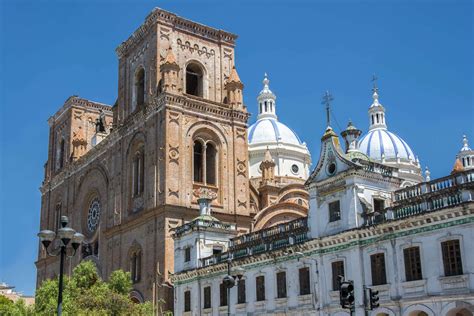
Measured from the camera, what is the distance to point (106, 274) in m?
52.9

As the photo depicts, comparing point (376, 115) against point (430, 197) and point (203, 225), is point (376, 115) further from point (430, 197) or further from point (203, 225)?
point (430, 197)

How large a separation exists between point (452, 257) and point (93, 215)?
40.9m

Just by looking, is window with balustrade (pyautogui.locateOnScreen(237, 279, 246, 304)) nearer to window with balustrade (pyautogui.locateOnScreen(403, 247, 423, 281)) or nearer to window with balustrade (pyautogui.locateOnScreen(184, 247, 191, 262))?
window with balustrade (pyautogui.locateOnScreen(184, 247, 191, 262))

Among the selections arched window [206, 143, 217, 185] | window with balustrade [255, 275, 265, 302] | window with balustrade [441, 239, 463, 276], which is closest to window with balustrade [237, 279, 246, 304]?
window with balustrade [255, 275, 265, 302]

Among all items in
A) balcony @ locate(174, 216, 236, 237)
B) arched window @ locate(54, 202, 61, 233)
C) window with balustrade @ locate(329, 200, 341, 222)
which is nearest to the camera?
window with balustrade @ locate(329, 200, 341, 222)

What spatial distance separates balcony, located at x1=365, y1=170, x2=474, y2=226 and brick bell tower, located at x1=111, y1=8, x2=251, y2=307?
66.4 feet

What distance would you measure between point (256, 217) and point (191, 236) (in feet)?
34.4

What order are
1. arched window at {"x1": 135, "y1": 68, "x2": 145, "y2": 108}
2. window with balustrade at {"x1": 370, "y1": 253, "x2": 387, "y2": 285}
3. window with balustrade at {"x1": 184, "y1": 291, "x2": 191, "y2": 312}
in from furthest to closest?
arched window at {"x1": 135, "y1": 68, "x2": 145, "y2": 108}, window with balustrade at {"x1": 184, "y1": 291, "x2": 191, "y2": 312}, window with balustrade at {"x1": 370, "y1": 253, "x2": 387, "y2": 285}

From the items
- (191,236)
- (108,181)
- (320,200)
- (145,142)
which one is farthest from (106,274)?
(320,200)

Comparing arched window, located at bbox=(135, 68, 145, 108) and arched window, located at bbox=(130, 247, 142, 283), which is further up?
arched window, located at bbox=(135, 68, 145, 108)

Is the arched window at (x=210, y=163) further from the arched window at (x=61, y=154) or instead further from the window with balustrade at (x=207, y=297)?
the arched window at (x=61, y=154)

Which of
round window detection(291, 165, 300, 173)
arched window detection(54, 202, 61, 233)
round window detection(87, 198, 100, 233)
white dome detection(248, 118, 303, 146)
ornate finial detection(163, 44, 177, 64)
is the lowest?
round window detection(87, 198, 100, 233)

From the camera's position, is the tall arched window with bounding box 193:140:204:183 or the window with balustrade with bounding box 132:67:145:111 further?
the window with balustrade with bounding box 132:67:145:111

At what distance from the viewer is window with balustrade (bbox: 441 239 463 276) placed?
80.1ft
